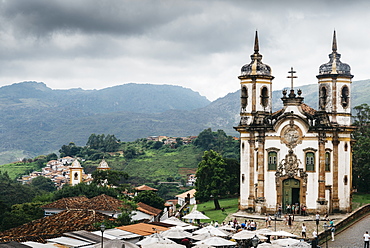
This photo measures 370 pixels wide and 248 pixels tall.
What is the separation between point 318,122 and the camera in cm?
4359

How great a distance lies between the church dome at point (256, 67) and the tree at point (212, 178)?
877cm

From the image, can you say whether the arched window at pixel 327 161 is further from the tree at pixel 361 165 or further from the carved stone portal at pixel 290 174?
the tree at pixel 361 165

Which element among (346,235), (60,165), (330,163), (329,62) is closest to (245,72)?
(329,62)

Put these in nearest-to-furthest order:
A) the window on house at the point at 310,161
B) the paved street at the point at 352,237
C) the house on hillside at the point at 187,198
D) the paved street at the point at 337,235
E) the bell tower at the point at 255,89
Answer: the paved street at the point at 352,237 → the paved street at the point at 337,235 → the window on house at the point at 310,161 → the bell tower at the point at 255,89 → the house on hillside at the point at 187,198

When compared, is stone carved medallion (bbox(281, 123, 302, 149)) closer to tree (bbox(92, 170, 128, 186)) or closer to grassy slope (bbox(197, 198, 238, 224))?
grassy slope (bbox(197, 198, 238, 224))

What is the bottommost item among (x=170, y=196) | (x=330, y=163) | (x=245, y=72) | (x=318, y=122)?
(x=170, y=196)

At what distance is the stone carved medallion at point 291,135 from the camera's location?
43.8 meters

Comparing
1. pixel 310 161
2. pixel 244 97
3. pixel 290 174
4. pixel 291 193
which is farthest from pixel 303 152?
pixel 244 97

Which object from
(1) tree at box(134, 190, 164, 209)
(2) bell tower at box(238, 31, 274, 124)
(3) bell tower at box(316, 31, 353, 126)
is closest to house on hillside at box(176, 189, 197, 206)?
(1) tree at box(134, 190, 164, 209)

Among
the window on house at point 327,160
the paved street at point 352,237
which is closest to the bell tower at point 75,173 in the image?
the window on house at point 327,160

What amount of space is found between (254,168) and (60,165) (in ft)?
410

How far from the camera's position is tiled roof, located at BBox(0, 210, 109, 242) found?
126 ft

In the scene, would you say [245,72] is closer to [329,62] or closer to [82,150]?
[329,62]

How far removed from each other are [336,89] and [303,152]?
505 centimetres
